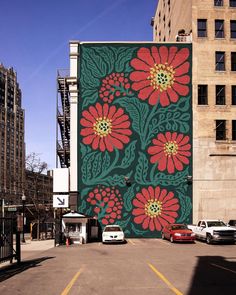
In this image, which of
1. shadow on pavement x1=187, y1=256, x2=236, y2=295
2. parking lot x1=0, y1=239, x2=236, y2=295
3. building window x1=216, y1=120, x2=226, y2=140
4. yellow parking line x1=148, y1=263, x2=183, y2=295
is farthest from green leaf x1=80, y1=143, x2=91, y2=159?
yellow parking line x1=148, y1=263, x2=183, y2=295

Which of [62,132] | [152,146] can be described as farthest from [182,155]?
[62,132]

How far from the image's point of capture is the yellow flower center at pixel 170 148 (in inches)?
1566

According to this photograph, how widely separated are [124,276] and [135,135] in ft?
82.7

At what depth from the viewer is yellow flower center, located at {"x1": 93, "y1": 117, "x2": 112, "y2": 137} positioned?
39750mm

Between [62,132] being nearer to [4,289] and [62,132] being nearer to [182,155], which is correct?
[182,155]

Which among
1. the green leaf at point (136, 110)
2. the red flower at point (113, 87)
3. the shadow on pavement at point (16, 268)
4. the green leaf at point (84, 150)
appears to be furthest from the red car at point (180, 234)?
the red flower at point (113, 87)

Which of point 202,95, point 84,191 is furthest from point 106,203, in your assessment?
point 202,95

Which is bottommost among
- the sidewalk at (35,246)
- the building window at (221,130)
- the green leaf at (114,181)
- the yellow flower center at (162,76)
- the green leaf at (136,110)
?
the sidewalk at (35,246)

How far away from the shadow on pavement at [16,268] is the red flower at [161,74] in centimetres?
2281

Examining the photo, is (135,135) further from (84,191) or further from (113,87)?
(84,191)

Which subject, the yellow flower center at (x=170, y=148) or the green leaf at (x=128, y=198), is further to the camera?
the yellow flower center at (x=170, y=148)

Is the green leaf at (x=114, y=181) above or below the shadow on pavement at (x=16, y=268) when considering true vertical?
above

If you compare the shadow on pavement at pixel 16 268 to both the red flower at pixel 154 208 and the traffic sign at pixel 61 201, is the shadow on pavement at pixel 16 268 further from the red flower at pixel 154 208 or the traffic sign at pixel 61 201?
the red flower at pixel 154 208

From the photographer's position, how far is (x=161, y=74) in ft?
134
